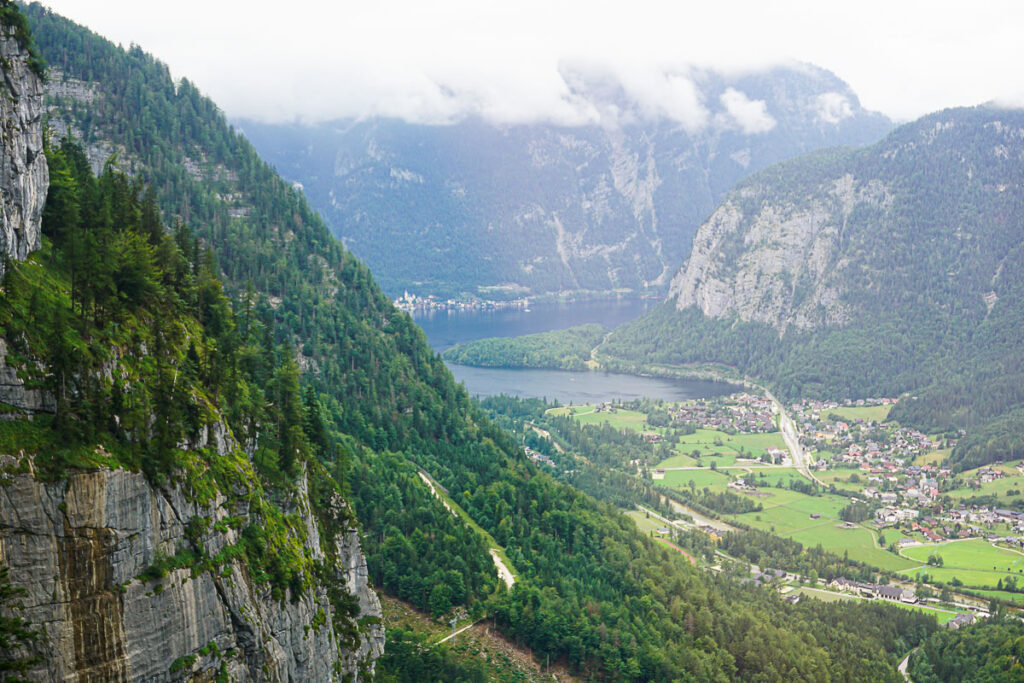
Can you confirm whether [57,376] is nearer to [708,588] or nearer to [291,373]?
[291,373]

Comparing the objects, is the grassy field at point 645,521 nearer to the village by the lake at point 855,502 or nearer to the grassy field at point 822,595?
the village by the lake at point 855,502

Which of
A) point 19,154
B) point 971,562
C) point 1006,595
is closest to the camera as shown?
point 19,154

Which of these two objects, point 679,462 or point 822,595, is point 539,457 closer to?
point 679,462

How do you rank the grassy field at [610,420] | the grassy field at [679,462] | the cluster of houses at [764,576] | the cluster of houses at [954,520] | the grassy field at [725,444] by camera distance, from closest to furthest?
the cluster of houses at [764,576], the cluster of houses at [954,520], the grassy field at [679,462], the grassy field at [725,444], the grassy field at [610,420]

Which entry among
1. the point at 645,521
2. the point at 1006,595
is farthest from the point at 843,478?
the point at 645,521

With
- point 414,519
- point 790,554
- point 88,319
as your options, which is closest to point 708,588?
point 790,554

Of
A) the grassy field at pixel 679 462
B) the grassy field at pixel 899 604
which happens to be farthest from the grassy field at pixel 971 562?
the grassy field at pixel 679 462
